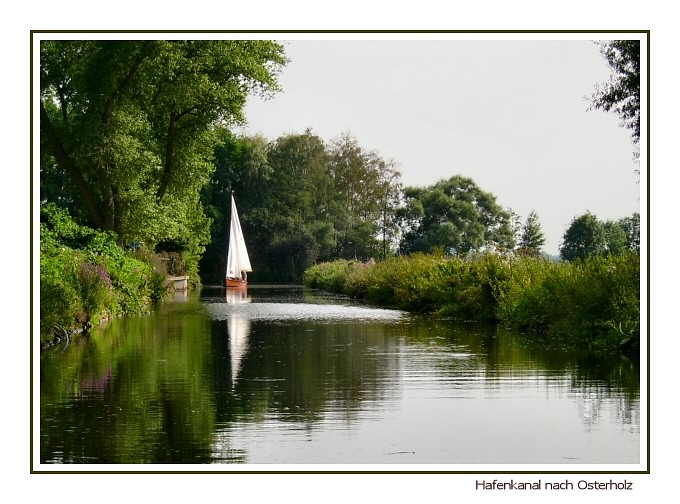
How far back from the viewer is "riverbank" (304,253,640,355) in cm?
1421

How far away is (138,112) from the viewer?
26594 millimetres

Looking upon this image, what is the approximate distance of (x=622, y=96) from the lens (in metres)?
17.4

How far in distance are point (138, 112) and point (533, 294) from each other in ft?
44.7

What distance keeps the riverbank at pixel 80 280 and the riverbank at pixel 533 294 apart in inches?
312

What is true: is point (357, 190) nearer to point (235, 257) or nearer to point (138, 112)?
point (235, 257)

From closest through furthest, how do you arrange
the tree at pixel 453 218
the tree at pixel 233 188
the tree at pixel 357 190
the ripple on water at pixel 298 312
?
the ripple on water at pixel 298 312 < the tree at pixel 453 218 < the tree at pixel 233 188 < the tree at pixel 357 190

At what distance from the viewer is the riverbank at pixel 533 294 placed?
46.6 ft

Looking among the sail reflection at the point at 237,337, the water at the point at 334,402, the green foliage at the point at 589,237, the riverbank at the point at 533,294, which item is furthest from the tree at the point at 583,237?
the water at the point at 334,402

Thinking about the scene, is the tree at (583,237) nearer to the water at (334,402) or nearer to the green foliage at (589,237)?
the green foliage at (589,237)

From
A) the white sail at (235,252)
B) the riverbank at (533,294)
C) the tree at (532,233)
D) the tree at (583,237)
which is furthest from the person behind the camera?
the white sail at (235,252)

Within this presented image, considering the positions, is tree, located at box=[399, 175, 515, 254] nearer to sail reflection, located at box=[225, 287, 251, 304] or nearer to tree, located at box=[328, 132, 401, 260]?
tree, located at box=[328, 132, 401, 260]

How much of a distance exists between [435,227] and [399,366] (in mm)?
49047

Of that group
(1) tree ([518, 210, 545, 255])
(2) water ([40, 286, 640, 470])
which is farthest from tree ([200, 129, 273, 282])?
(2) water ([40, 286, 640, 470])

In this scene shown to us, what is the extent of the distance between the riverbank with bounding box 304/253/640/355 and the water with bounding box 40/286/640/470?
33.3 inches
